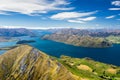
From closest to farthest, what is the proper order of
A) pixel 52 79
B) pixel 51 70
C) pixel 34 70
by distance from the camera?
pixel 52 79 < pixel 51 70 < pixel 34 70

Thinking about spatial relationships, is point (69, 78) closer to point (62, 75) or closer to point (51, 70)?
point (62, 75)

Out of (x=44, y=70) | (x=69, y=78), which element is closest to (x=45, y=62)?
(x=44, y=70)

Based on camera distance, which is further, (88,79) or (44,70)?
(44,70)

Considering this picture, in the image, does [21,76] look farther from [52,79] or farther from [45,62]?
[52,79]

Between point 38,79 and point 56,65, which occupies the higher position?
point 56,65

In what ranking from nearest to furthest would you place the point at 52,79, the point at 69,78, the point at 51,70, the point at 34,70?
the point at 69,78
the point at 52,79
the point at 51,70
the point at 34,70

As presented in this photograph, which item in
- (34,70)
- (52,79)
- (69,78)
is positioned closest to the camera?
(69,78)

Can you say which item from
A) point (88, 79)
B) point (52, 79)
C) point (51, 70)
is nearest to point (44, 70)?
point (51, 70)

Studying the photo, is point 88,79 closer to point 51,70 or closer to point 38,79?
point 51,70

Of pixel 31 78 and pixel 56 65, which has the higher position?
pixel 56 65
